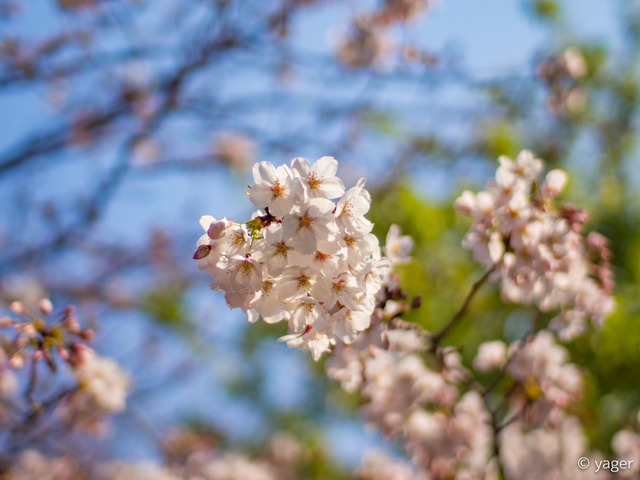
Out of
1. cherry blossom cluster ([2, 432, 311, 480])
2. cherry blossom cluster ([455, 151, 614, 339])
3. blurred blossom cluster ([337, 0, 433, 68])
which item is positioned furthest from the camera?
blurred blossom cluster ([337, 0, 433, 68])

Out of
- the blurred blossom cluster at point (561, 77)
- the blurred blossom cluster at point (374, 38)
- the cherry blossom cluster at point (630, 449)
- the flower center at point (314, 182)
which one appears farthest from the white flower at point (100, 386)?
the blurred blossom cluster at point (561, 77)

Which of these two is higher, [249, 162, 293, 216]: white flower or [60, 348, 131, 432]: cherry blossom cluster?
[249, 162, 293, 216]: white flower

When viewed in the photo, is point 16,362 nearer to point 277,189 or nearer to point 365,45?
point 277,189

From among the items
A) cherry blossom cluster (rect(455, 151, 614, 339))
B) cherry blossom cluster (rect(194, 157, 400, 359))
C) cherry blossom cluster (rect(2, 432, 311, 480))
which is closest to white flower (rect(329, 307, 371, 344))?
cherry blossom cluster (rect(194, 157, 400, 359))

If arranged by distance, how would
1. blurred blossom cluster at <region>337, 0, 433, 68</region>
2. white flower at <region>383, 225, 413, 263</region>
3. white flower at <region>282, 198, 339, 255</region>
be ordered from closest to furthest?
white flower at <region>282, 198, 339, 255</region>
white flower at <region>383, 225, 413, 263</region>
blurred blossom cluster at <region>337, 0, 433, 68</region>

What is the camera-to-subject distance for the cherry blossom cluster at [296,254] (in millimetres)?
1176

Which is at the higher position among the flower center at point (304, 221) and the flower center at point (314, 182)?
the flower center at point (304, 221)

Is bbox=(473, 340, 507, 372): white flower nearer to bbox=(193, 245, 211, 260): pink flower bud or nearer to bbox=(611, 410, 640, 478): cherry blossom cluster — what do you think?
bbox=(611, 410, 640, 478): cherry blossom cluster

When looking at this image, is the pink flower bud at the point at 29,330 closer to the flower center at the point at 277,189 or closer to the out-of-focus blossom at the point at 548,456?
the flower center at the point at 277,189

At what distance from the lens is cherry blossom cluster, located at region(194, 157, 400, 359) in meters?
1.18

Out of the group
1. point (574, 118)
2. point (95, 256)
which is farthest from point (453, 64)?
point (95, 256)

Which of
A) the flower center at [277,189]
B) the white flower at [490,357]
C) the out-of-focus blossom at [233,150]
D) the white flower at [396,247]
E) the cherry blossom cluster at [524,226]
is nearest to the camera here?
the flower center at [277,189]

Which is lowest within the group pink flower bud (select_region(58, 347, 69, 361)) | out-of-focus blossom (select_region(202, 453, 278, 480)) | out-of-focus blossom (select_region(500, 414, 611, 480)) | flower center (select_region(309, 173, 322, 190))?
out-of-focus blossom (select_region(202, 453, 278, 480))

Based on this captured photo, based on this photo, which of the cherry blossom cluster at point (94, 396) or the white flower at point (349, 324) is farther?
the cherry blossom cluster at point (94, 396)
